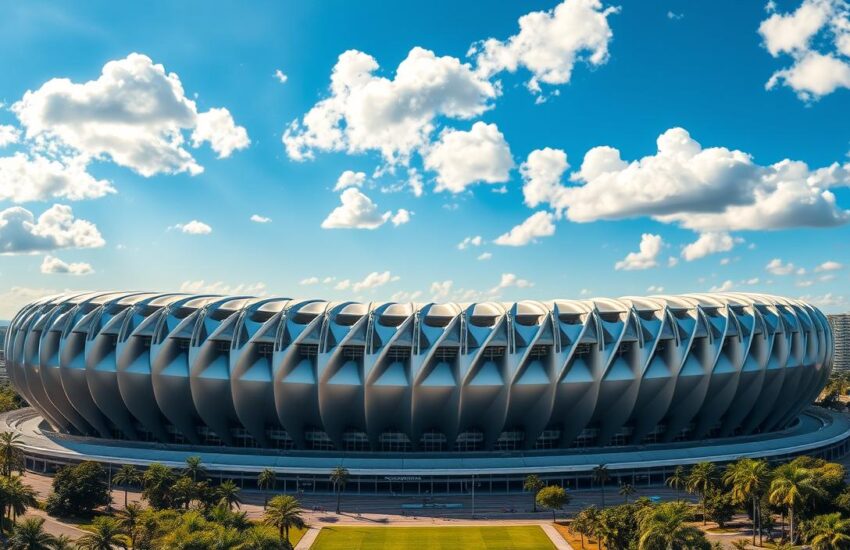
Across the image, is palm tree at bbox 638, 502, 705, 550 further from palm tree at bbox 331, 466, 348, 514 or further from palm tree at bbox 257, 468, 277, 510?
palm tree at bbox 257, 468, 277, 510

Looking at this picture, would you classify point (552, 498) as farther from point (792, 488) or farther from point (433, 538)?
point (792, 488)

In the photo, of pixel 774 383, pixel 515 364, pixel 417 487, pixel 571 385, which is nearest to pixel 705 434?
pixel 774 383

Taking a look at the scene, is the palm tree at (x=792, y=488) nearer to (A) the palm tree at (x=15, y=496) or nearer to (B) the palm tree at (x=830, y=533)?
(B) the palm tree at (x=830, y=533)

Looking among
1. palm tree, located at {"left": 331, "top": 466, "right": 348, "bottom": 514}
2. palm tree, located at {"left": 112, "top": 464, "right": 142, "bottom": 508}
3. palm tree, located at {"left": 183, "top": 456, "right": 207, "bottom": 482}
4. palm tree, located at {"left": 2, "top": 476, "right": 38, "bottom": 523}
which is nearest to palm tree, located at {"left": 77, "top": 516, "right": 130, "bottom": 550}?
palm tree, located at {"left": 2, "top": 476, "right": 38, "bottom": 523}

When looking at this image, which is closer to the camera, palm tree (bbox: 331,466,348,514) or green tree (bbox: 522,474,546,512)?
palm tree (bbox: 331,466,348,514)

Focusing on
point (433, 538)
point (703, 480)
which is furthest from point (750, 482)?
point (433, 538)

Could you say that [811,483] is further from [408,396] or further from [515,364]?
[408,396]
